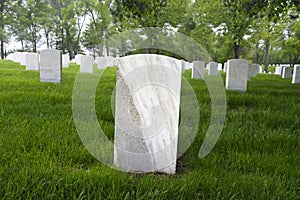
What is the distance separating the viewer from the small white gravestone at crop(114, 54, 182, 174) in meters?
1.75

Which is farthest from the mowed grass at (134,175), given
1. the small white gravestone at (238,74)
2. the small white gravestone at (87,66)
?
the small white gravestone at (238,74)

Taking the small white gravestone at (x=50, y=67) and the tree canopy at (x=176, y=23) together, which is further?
the tree canopy at (x=176, y=23)

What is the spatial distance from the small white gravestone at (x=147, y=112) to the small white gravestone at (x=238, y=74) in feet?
17.4

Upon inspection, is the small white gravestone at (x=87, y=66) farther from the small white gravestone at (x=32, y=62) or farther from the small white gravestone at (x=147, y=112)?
the small white gravestone at (x=32, y=62)

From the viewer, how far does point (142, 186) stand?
1566 millimetres

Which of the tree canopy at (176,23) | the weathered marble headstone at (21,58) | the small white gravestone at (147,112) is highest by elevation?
the tree canopy at (176,23)

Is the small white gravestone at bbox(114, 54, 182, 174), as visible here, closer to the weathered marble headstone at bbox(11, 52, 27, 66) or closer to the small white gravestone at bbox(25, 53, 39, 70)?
the small white gravestone at bbox(25, 53, 39, 70)

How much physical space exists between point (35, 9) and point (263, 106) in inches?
1560

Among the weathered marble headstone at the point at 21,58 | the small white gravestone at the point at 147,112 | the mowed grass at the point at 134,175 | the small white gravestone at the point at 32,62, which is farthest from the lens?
the weathered marble headstone at the point at 21,58

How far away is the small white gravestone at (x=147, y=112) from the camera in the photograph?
175cm

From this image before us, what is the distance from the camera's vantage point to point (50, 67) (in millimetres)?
6648

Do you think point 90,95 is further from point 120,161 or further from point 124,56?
point 120,161

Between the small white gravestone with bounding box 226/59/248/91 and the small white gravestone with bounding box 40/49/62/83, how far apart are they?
476 centimetres

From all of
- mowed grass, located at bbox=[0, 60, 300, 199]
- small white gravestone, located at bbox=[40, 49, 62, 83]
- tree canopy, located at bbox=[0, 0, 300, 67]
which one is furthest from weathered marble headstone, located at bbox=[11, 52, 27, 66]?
mowed grass, located at bbox=[0, 60, 300, 199]
